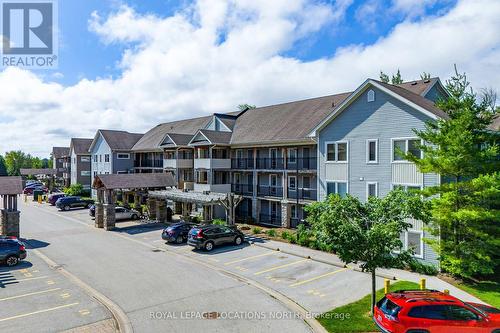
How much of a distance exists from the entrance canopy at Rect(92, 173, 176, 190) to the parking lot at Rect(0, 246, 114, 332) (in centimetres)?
1480

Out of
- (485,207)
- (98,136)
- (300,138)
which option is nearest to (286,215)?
(300,138)

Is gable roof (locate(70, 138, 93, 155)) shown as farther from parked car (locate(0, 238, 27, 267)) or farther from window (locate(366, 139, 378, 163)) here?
window (locate(366, 139, 378, 163))

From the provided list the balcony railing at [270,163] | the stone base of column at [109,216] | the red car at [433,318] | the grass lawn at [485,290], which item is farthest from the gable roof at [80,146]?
the red car at [433,318]

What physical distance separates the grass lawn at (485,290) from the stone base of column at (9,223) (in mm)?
30298

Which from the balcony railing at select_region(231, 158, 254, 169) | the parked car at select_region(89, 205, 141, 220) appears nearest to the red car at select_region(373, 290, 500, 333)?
the balcony railing at select_region(231, 158, 254, 169)

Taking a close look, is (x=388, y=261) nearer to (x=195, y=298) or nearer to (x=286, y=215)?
(x=195, y=298)

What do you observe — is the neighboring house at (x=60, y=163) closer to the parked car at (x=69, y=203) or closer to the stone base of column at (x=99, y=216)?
the parked car at (x=69, y=203)

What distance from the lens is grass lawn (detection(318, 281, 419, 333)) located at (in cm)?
1261

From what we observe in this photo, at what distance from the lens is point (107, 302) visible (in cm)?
1505

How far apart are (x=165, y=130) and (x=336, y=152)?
34.0m

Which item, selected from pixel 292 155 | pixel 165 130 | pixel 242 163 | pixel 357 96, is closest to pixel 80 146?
pixel 165 130

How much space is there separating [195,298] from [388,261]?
8.19 meters

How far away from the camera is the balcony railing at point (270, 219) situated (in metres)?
33.2

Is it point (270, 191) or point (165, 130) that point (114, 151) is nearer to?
point (165, 130)
